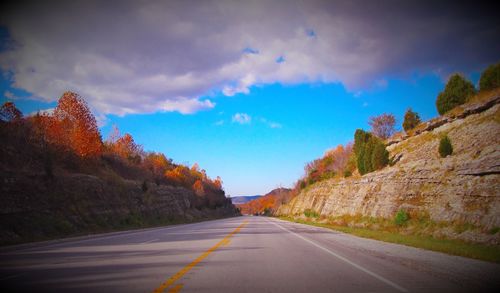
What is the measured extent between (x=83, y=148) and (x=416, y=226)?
36.6 metres

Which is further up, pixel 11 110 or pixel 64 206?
pixel 11 110

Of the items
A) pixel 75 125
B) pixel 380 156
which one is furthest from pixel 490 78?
pixel 75 125

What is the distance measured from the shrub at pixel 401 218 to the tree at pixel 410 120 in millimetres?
22892

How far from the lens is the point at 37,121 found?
3669 cm

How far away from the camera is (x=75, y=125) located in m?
39.3

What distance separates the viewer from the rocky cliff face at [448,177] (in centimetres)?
1650

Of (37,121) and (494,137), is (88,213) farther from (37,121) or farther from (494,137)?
(494,137)

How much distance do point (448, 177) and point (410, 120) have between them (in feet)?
80.9

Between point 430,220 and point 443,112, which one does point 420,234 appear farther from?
point 443,112

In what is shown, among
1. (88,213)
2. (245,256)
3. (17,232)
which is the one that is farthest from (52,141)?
(245,256)

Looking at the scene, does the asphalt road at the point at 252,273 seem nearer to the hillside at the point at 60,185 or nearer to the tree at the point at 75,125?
the hillside at the point at 60,185

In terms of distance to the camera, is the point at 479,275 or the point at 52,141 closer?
the point at 479,275

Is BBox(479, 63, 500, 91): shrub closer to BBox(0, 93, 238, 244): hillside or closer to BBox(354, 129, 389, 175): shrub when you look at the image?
BBox(354, 129, 389, 175): shrub

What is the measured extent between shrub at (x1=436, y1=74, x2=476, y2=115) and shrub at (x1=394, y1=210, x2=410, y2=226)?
1453 cm
